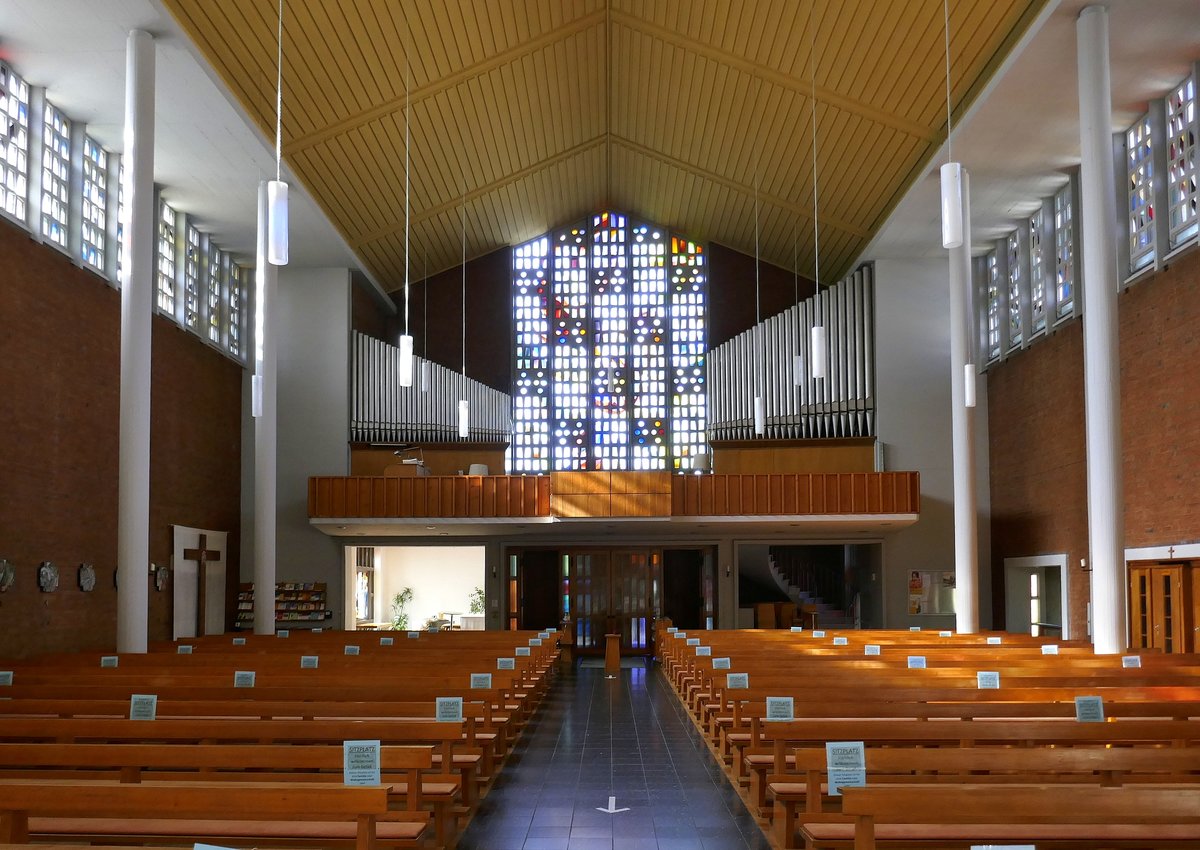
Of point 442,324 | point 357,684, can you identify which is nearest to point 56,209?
point 357,684

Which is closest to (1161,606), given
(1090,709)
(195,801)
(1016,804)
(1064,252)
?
(1064,252)

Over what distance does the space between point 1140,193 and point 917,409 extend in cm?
683

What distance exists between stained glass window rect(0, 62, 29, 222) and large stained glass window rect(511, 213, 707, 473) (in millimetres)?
11447

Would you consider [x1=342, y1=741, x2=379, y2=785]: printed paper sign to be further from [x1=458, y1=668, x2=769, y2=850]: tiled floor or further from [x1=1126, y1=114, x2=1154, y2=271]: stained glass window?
[x1=1126, y1=114, x2=1154, y2=271]: stained glass window

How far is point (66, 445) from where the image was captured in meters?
13.8

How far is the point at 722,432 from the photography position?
21.2 m

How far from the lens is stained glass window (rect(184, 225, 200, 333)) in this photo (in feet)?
59.6

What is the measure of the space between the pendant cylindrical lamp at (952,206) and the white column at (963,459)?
23.9 feet

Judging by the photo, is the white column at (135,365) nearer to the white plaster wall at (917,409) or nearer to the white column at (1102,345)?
the white column at (1102,345)

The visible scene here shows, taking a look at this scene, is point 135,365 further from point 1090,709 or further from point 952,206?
point 1090,709

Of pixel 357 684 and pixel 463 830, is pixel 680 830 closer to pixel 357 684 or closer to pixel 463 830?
pixel 463 830

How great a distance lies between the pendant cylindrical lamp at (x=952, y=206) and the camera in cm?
926

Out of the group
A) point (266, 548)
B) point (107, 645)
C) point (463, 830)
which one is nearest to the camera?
point (463, 830)

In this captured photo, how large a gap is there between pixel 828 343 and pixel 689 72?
577 cm
